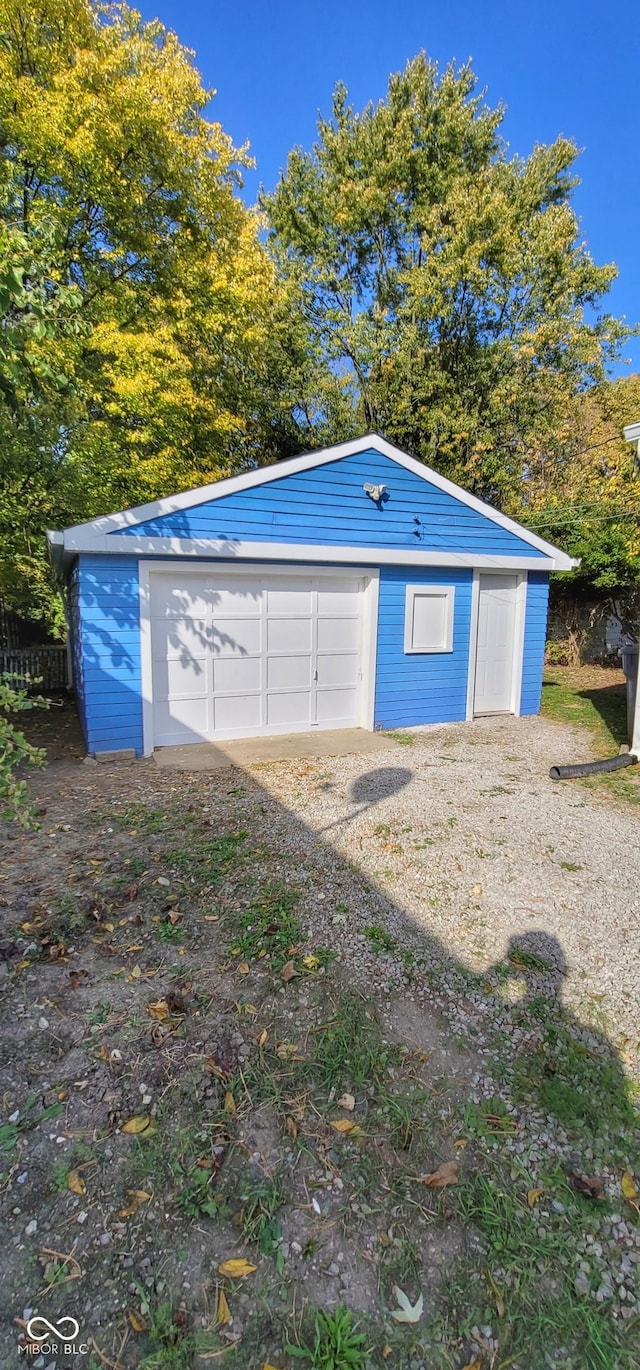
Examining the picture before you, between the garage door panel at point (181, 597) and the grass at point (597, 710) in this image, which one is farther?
the garage door panel at point (181, 597)

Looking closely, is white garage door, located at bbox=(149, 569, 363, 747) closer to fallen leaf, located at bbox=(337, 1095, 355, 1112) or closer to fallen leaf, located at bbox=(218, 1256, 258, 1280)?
fallen leaf, located at bbox=(337, 1095, 355, 1112)

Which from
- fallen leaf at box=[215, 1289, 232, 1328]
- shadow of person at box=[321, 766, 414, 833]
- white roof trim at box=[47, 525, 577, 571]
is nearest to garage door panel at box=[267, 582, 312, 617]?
white roof trim at box=[47, 525, 577, 571]

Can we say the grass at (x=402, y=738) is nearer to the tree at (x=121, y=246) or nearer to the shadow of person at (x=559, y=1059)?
the shadow of person at (x=559, y=1059)

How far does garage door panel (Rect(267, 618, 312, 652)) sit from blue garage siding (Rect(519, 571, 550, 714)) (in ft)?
12.3

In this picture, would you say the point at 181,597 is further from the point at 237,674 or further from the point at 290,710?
the point at 290,710

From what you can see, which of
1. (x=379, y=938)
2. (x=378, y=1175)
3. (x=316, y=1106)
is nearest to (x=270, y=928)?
(x=379, y=938)

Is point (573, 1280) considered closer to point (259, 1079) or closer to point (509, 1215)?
point (509, 1215)

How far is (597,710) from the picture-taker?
10078mm

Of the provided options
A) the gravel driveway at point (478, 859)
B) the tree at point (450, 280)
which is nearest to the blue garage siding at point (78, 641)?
the gravel driveway at point (478, 859)

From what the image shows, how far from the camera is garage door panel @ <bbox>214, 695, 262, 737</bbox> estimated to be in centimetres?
741

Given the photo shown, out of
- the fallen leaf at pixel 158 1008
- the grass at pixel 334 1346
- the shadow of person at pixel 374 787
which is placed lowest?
the grass at pixel 334 1346

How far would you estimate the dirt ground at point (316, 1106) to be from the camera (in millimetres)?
1521

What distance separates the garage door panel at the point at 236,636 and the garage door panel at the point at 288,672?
1.10 feet

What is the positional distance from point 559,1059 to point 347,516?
650 cm
